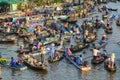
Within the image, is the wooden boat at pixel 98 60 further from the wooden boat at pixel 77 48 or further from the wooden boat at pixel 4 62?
the wooden boat at pixel 4 62

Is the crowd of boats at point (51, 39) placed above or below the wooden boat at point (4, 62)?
below

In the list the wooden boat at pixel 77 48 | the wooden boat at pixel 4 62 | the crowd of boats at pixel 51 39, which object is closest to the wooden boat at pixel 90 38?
the crowd of boats at pixel 51 39

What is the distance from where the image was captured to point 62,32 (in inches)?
2190

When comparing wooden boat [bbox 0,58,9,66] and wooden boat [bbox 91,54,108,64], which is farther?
wooden boat [bbox 91,54,108,64]

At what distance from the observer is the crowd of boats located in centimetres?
4128

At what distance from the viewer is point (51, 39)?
51.4m

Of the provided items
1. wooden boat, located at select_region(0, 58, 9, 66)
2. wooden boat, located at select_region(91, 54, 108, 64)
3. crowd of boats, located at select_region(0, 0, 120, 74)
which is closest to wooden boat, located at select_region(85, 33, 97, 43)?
crowd of boats, located at select_region(0, 0, 120, 74)

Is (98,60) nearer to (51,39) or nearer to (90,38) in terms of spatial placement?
(51,39)

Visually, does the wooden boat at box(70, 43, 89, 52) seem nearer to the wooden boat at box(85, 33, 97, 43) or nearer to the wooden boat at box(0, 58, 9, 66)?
the wooden boat at box(85, 33, 97, 43)

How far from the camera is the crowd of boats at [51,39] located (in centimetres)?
4128

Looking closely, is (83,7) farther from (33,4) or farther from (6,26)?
(6,26)

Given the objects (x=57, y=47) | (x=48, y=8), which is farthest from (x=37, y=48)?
(x=48, y=8)

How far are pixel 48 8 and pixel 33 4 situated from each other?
9.69 feet

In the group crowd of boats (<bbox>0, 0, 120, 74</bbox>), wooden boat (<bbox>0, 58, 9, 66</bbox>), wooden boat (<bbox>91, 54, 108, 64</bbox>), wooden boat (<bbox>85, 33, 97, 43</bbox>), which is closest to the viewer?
crowd of boats (<bbox>0, 0, 120, 74</bbox>)
